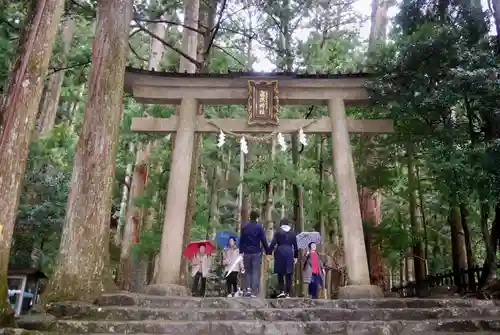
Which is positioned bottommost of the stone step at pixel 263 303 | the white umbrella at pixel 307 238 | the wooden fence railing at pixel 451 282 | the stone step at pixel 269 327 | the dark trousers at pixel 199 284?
the stone step at pixel 269 327

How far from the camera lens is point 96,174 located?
7223 mm

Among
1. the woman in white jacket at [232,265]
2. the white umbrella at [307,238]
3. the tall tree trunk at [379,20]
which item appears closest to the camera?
the woman in white jacket at [232,265]

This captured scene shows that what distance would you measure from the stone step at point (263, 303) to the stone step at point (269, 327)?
895 mm

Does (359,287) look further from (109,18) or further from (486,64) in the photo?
(109,18)

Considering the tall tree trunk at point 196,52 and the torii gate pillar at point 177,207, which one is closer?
the torii gate pillar at point 177,207

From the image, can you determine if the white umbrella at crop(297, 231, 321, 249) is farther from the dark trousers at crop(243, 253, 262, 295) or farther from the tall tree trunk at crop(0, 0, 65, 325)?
the tall tree trunk at crop(0, 0, 65, 325)

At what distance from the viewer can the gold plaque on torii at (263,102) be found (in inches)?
373

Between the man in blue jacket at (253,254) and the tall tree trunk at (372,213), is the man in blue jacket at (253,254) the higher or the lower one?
the lower one

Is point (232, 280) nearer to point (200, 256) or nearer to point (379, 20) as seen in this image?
point (200, 256)

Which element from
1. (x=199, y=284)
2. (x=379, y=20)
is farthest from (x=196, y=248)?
(x=379, y=20)

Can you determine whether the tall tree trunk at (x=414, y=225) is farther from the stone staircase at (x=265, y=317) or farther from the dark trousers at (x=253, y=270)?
the dark trousers at (x=253, y=270)

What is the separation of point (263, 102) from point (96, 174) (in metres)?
4.05

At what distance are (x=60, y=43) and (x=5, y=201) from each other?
9220mm

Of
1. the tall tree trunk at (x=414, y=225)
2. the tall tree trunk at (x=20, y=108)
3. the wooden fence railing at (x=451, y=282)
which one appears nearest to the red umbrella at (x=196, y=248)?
the tall tree trunk at (x=20, y=108)
